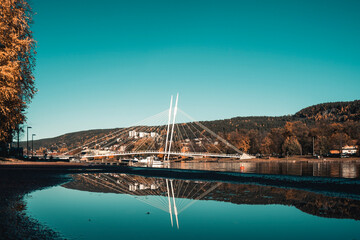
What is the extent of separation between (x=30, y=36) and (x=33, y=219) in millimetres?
13596

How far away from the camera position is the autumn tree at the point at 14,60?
14.9m

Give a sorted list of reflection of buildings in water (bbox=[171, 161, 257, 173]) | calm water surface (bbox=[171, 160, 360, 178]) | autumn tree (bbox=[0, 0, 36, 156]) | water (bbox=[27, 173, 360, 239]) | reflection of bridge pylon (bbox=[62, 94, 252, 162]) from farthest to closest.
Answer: reflection of bridge pylon (bbox=[62, 94, 252, 162])
reflection of buildings in water (bbox=[171, 161, 257, 173])
calm water surface (bbox=[171, 160, 360, 178])
autumn tree (bbox=[0, 0, 36, 156])
water (bbox=[27, 173, 360, 239])

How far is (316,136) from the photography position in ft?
387

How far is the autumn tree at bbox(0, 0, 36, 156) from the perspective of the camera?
48.9ft

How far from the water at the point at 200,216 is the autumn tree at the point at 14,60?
5.98 meters

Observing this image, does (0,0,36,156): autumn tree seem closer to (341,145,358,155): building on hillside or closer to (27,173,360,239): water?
(27,173,360,239): water

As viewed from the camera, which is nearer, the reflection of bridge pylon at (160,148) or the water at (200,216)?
the water at (200,216)

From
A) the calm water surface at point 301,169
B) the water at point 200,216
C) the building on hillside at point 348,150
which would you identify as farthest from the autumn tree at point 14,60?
the building on hillside at point 348,150

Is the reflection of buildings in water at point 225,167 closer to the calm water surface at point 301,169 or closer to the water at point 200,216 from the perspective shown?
the calm water surface at point 301,169

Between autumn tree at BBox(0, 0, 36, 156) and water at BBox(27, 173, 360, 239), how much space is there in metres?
5.98

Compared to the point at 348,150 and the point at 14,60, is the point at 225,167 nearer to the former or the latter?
the point at 14,60

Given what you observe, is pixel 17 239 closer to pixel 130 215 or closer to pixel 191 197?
pixel 130 215

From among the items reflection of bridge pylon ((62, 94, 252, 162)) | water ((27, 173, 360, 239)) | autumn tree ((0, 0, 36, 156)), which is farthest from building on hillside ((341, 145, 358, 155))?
autumn tree ((0, 0, 36, 156))

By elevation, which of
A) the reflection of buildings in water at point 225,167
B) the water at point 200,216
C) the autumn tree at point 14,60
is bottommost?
the reflection of buildings in water at point 225,167
